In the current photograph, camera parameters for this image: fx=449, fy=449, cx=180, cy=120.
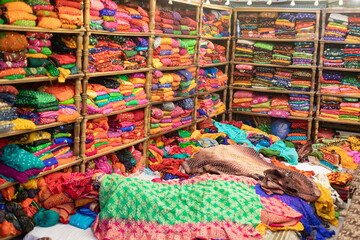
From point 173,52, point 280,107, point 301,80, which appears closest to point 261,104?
point 280,107

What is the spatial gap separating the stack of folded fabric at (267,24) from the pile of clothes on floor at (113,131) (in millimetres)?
2956

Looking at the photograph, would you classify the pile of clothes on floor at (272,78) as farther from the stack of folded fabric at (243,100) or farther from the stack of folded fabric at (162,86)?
the stack of folded fabric at (162,86)

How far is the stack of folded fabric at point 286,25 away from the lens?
23.7ft

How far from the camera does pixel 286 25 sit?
724 centimetres

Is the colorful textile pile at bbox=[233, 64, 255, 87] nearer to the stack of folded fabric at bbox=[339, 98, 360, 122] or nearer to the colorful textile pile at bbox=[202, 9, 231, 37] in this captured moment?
the colorful textile pile at bbox=[202, 9, 231, 37]

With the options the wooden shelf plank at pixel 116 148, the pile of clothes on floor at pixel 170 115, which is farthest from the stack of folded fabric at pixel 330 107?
the wooden shelf plank at pixel 116 148

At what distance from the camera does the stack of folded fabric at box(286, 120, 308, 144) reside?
296 inches

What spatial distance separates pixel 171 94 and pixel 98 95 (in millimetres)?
1443

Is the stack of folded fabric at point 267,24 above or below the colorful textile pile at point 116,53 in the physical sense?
above

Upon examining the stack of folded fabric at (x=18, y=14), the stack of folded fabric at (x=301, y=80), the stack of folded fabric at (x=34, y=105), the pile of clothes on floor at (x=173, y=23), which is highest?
the pile of clothes on floor at (x=173, y=23)

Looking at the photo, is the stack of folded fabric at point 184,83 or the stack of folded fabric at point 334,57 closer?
the stack of folded fabric at point 184,83

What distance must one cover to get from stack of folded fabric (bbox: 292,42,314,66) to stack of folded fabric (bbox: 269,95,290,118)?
68 centimetres

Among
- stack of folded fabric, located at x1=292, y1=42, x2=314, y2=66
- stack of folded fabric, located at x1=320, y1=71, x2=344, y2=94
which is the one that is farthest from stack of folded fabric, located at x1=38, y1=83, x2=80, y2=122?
stack of folded fabric, located at x1=320, y1=71, x2=344, y2=94

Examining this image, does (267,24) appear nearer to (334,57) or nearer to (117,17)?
(334,57)
